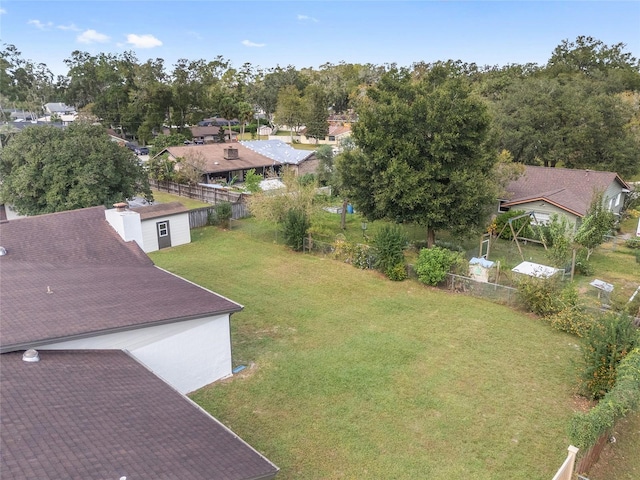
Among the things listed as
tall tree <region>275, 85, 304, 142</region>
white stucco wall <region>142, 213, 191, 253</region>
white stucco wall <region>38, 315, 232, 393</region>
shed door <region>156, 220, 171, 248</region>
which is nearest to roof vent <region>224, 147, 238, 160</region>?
white stucco wall <region>142, 213, 191, 253</region>

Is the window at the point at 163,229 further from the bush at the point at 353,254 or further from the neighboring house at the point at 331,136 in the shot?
the neighboring house at the point at 331,136

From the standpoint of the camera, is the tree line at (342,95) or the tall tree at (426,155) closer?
the tall tree at (426,155)

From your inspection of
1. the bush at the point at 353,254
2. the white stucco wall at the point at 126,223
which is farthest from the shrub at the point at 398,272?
the white stucco wall at the point at 126,223

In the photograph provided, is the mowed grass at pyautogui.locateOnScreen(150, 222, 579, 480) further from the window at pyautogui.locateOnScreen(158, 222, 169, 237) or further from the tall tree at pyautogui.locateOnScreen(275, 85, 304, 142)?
the tall tree at pyautogui.locateOnScreen(275, 85, 304, 142)

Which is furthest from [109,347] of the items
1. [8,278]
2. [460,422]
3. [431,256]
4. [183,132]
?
[183,132]

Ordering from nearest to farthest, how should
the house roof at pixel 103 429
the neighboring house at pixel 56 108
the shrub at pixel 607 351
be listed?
the house roof at pixel 103 429
the shrub at pixel 607 351
the neighboring house at pixel 56 108

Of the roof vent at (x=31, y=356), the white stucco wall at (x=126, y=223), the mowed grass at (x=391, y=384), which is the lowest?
the mowed grass at (x=391, y=384)

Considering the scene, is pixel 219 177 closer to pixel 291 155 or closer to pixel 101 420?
pixel 291 155
